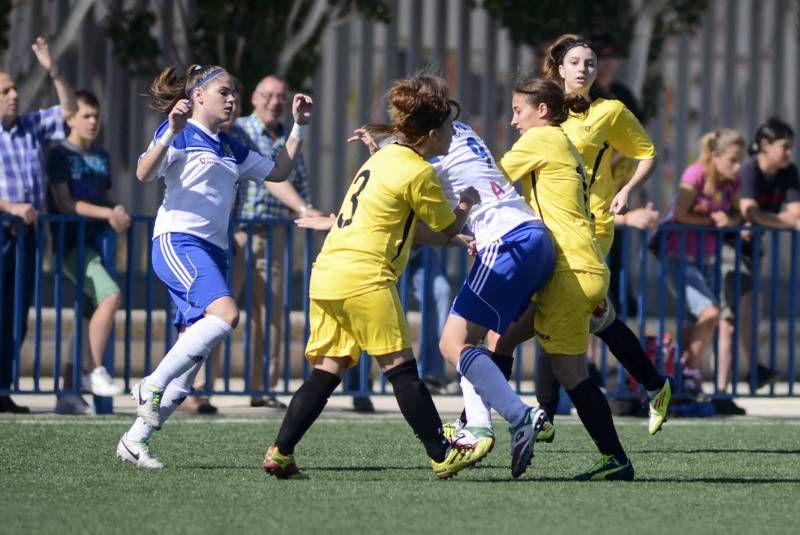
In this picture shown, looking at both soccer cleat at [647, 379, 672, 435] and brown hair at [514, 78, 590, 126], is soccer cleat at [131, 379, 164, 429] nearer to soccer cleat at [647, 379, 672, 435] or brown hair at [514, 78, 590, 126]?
brown hair at [514, 78, 590, 126]

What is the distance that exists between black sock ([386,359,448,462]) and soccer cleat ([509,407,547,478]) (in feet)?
1.01

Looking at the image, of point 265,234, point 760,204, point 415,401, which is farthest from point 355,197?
point 760,204

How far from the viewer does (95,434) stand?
8.35 m

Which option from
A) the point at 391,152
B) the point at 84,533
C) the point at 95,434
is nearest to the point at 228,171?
the point at 391,152

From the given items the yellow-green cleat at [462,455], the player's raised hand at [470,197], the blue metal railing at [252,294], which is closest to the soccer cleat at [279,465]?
the yellow-green cleat at [462,455]

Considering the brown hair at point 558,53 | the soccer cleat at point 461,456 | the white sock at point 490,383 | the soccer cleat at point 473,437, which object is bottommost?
the soccer cleat at point 461,456

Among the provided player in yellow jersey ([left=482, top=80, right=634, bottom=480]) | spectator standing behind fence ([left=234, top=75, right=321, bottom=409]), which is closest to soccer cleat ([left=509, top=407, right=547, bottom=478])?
player in yellow jersey ([left=482, top=80, right=634, bottom=480])

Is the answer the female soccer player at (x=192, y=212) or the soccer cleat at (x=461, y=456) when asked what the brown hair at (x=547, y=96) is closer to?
the female soccer player at (x=192, y=212)

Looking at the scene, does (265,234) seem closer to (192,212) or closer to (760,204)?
(192,212)

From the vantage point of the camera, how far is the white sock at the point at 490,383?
657cm

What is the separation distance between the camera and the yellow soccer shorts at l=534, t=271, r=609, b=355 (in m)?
6.73

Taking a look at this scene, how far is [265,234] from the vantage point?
10.1m

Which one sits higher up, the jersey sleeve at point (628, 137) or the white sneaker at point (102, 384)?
the jersey sleeve at point (628, 137)

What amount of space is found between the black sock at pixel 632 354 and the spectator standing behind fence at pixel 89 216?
3.07m
